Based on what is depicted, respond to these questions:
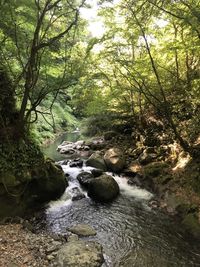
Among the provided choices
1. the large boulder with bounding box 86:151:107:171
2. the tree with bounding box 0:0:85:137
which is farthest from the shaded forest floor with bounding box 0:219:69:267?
the large boulder with bounding box 86:151:107:171

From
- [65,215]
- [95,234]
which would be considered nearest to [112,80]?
[65,215]

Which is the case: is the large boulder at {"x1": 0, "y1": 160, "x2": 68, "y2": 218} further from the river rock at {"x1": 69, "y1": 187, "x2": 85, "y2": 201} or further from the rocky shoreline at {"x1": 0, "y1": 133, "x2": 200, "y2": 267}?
the rocky shoreline at {"x1": 0, "y1": 133, "x2": 200, "y2": 267}

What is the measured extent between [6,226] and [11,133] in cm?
271

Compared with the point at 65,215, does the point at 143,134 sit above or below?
above

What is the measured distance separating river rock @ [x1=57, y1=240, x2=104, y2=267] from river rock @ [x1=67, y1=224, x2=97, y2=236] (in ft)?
2.17

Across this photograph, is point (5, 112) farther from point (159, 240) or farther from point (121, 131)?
point (121, 131)

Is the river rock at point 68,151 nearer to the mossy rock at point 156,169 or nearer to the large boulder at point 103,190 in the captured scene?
the mossy rock at point 156,169

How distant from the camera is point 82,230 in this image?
688 cm

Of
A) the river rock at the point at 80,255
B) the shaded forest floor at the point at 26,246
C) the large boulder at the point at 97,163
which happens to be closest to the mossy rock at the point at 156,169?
the large boulder at the point at 97,163

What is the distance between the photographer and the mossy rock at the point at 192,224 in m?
6.68

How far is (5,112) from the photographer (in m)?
8.06

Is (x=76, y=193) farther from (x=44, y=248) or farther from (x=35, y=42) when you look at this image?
(x=35, y=42)

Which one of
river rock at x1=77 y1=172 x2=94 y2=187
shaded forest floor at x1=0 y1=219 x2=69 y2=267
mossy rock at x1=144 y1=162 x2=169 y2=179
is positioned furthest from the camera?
river rock at x1=77 y1=172 x2=94 y2=187

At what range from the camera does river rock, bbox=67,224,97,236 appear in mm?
6775
